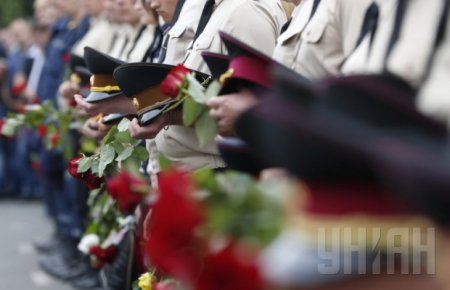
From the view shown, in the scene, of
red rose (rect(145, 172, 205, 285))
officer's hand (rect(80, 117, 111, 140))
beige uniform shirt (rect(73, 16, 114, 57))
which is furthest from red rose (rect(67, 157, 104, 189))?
beige uniform shirt (rect(73, 16, 114, 57))

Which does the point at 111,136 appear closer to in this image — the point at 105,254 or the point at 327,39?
the point at 327,39

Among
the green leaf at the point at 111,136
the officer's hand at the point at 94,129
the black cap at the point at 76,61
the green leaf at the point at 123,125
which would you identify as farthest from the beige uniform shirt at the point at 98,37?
the green leaf at the point at 111,136

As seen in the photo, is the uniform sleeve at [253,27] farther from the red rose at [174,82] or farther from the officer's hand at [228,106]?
the officer's hand at [228,106]

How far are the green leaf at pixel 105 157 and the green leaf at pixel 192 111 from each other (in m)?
0.87

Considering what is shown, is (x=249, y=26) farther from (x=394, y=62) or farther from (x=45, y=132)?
(x=45, y=132)

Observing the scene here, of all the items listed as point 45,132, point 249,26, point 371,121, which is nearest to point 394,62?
point 371,121

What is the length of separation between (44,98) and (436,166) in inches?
284

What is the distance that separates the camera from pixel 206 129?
3.21 m

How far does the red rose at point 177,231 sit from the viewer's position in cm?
201

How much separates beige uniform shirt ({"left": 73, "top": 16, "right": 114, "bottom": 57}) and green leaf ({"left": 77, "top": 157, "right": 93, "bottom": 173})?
9.63 ft

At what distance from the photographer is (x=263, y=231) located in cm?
202

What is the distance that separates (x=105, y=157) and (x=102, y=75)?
0.67m

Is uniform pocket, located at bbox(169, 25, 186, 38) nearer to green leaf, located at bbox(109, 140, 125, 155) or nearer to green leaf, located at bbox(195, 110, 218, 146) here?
green leaf, located at bbox(109, 140, 125, 155)

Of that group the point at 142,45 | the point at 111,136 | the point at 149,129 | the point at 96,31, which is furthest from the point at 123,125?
the point at 96,31
